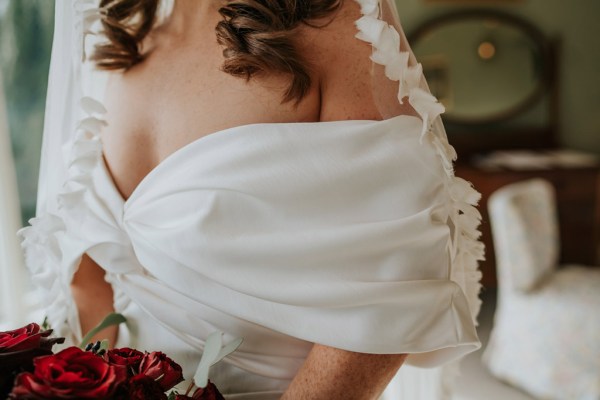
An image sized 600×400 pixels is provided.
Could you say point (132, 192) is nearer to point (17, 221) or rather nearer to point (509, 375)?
point (17, 221)

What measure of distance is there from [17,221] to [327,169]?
2.13m

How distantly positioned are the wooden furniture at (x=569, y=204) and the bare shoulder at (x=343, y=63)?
2.62 metres

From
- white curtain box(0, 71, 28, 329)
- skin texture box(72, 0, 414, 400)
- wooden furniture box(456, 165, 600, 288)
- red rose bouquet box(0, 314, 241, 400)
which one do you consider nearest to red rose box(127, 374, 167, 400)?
red rose bouquet box(0, 314, 241, 400)

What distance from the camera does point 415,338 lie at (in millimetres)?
673

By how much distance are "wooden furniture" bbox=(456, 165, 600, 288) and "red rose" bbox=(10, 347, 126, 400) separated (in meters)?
2.88

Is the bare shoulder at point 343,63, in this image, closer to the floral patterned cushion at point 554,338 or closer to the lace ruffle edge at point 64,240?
the lace ruffle edge at point 64,240

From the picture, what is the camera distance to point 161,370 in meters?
0.56

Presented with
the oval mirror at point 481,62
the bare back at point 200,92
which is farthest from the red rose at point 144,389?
the oval mirror at point 481,62

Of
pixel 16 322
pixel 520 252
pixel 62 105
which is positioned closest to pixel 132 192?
pixel 62 105

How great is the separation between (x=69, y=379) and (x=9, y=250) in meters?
2.10

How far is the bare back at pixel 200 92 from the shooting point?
686 millimetres

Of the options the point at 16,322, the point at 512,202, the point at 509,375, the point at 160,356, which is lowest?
the point at 509,375

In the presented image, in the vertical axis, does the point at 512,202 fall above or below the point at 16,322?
above

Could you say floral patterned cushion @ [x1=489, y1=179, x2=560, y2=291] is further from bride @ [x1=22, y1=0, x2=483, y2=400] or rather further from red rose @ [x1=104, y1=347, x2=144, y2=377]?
red rose @ [x1=104, y1=347, x2=144, y2=377]
